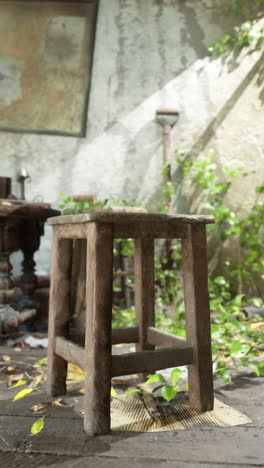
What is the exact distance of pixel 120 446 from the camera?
3.21ft

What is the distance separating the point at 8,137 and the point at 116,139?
1004 millimetres

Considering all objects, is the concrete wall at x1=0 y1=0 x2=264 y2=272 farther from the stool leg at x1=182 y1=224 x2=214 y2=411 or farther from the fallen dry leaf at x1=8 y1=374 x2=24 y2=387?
the stool leg at x1=182 y1=224 x2=214 y2=411

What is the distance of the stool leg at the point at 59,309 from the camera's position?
1.35 metres

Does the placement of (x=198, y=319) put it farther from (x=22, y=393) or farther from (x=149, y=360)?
(x=22, y=393)

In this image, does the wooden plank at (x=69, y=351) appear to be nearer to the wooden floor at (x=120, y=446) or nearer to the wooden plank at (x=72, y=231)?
the wooden floor at (x=120, y=446)

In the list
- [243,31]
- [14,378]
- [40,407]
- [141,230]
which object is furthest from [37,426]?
[243,31]

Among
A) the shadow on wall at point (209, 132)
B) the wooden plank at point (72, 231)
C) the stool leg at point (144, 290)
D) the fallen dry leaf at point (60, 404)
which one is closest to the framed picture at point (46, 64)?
the shadow on wall at point (209, 132)

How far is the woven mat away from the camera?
1101mm

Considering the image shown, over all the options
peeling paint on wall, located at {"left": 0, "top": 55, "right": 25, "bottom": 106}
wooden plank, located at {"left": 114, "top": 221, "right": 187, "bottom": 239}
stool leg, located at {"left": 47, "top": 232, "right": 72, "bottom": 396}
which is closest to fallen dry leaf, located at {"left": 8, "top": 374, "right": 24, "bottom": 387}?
stool leg, located at {"left": 47, "top": 232, "right": 72, "bottom": 396}

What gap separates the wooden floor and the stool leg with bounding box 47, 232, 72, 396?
5.4 inches

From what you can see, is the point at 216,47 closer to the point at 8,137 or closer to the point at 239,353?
the point at 8,137

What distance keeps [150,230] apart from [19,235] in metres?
1.64

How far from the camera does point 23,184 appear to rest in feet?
10.4

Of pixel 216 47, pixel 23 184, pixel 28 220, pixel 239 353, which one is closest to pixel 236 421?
pixel 239 353
